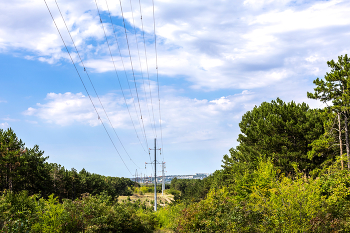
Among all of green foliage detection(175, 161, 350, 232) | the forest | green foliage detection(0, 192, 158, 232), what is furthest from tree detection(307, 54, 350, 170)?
green foliage detection(0, 192, 158, 232)

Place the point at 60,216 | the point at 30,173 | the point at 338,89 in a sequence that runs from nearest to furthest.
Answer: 1. the point at 60,216
2. the point at 338,89
3. the point at 30,173

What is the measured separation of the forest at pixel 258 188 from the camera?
44.9 ft

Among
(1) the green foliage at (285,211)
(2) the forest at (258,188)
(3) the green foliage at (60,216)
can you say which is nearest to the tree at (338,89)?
(2) the forest at (258,188)

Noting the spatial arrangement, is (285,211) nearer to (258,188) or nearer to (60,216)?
(258,188)

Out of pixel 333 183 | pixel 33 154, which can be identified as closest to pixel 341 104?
pixel 333 183

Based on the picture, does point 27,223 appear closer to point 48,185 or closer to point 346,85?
point 346,85

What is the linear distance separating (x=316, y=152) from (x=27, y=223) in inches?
1084

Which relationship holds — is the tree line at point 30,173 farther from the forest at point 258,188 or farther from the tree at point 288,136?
the tree at point 288,136

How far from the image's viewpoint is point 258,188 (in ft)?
66.4

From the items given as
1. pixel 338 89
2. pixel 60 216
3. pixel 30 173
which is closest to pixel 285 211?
pixel 60 216

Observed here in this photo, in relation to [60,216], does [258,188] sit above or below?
above

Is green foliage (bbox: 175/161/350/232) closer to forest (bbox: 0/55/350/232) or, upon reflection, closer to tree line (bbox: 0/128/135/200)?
forest (bbox: 0/55/350/232)

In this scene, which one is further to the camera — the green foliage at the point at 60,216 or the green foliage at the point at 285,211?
the green foliage at the point at 60,216

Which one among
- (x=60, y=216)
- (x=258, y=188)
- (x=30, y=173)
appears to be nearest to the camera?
(x=60, y=216)
